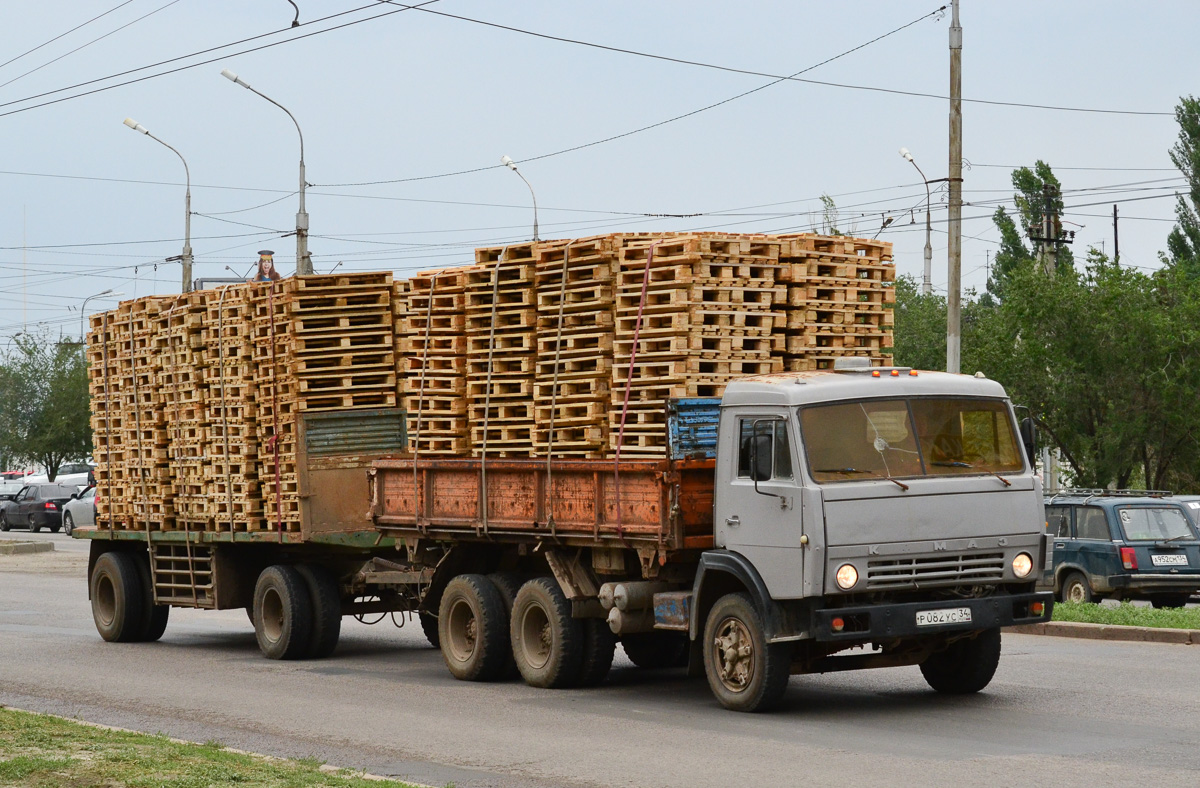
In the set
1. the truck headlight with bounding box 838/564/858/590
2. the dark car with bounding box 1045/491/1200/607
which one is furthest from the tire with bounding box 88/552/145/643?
the dark car with bounding box 1045/491/1200/607

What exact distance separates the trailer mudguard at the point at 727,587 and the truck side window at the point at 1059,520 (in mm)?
11568

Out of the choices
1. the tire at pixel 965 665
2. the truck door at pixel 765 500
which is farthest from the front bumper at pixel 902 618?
the tire at pixel 965 665

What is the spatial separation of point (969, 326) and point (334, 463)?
31664mm

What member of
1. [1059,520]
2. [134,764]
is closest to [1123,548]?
[1059,520]

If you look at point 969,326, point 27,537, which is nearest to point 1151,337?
point 969,326

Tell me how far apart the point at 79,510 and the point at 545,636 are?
41059 millimetres

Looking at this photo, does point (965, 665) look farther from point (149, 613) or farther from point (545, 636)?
point (149, 613)

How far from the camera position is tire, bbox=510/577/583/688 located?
13305mm

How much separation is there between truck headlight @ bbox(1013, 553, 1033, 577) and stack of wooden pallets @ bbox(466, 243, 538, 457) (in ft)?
13.5

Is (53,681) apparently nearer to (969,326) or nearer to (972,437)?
(972,437)

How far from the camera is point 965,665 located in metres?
12.5

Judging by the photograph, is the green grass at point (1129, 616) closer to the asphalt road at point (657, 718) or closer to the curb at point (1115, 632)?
the curb at point (1115, 632)

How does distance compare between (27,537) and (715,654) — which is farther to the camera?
(27,537)

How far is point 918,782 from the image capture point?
28.9ft
